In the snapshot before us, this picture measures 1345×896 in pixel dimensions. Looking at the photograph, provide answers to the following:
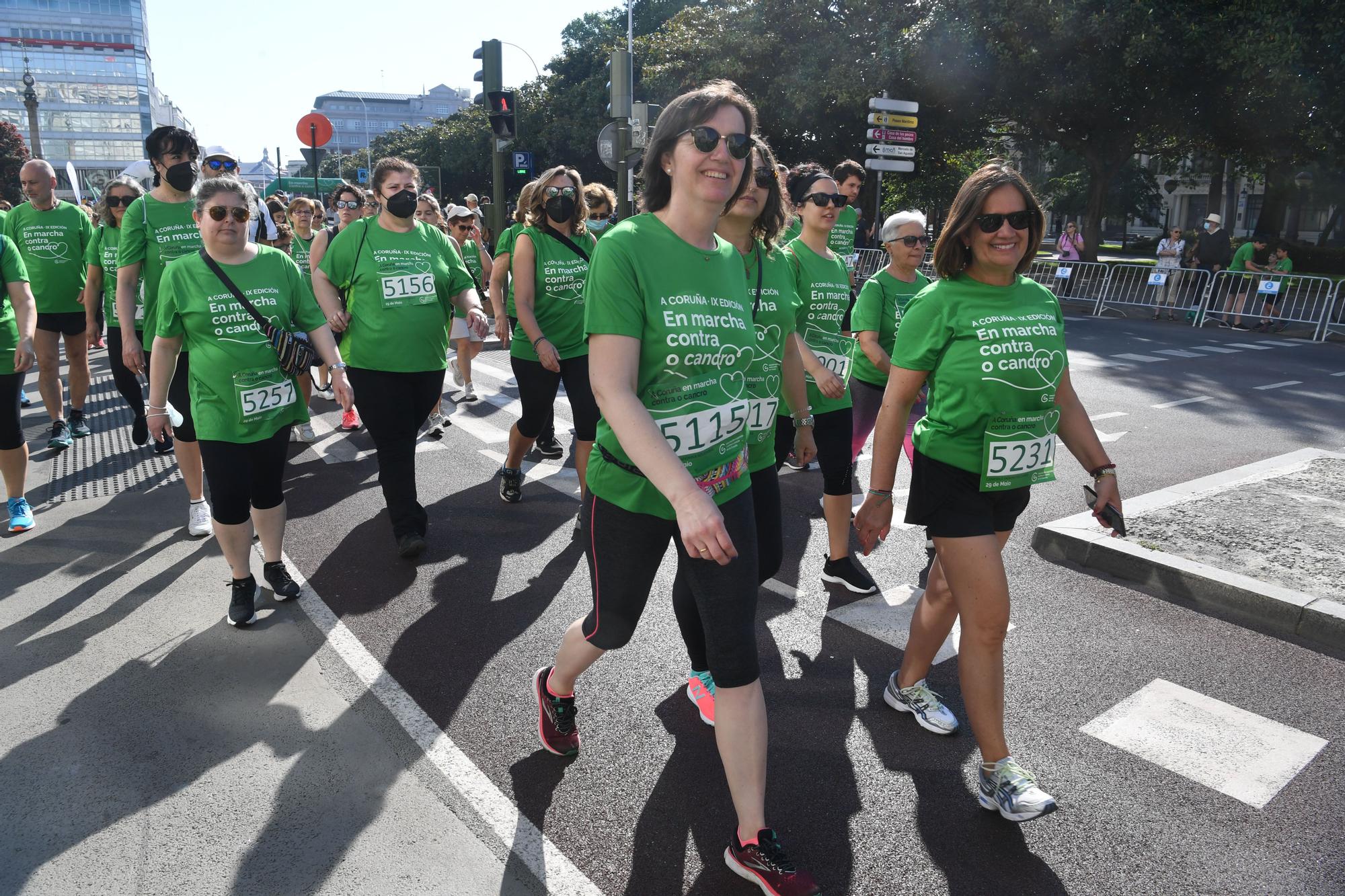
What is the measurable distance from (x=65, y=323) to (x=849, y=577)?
6456 mm

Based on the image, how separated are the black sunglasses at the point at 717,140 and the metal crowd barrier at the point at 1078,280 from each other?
19.3 metres

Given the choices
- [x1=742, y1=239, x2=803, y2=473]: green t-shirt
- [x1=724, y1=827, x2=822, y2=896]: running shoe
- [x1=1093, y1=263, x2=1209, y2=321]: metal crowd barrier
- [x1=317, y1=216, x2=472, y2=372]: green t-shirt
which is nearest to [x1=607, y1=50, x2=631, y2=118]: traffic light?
[x1=317, y1=216, x2=472, y2=372]: green t-shirt

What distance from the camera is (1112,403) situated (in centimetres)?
998

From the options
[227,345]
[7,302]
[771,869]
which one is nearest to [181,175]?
[7,302]

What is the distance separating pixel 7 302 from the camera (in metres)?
5.12

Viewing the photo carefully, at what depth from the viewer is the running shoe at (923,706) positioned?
335 centimetres

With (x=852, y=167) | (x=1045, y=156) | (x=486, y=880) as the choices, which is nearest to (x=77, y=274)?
(x=852, y=167)

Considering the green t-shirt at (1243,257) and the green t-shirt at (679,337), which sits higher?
the green t-shirt at (679,337)

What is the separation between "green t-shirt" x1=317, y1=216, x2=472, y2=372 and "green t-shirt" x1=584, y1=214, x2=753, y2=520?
106 inches

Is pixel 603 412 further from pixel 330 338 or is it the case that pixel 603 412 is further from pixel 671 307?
pixel 330 338

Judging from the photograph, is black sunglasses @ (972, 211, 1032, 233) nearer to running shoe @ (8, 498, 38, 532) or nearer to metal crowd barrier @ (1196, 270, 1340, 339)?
running shoe @ (8, 498, 38, 532)

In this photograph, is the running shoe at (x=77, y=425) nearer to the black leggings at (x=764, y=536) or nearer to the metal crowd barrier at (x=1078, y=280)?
the black leggings at (x=764, y=536)

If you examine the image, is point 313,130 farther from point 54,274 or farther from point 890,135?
point 890,135

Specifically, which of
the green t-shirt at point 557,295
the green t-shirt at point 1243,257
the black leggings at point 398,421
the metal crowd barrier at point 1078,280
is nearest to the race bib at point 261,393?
the black leggings at point 398,421
